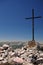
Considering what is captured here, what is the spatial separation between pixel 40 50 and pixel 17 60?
3.25 meters

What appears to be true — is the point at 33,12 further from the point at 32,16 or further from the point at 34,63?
the point at 34,63

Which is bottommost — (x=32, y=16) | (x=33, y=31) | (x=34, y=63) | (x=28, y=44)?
(x=34, y=63)

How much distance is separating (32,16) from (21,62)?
6537 mm

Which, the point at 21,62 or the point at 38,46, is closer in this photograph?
the point at 21,62

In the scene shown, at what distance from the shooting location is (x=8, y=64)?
5.68 metres

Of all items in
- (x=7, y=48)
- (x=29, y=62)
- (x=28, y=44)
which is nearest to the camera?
(x=29, y=62)

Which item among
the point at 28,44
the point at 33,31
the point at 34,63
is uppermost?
the point at 33,31

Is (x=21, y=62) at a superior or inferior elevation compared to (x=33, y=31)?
inferior

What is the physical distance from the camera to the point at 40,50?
8.88 meters

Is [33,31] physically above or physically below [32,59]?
above

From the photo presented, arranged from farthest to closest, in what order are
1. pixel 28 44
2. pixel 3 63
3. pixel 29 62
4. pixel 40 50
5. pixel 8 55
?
pixel 28 44, pixel 40 50, pixel 8 55, pixel 29 62, pixel 3 63

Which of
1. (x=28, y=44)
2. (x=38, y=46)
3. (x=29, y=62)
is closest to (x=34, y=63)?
(x=29, y=62)

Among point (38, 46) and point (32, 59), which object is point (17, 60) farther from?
point (38, 46)

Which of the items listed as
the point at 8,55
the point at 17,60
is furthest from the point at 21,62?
the point at 8,55
